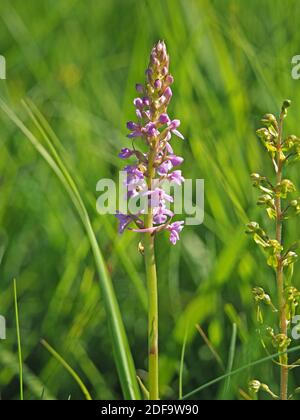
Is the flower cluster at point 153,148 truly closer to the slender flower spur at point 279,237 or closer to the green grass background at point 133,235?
the slender flower spur at point 279,237

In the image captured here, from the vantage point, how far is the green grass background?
257cm

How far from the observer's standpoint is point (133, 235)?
3.03 m

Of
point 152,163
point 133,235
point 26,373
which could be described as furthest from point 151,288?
point 133,235

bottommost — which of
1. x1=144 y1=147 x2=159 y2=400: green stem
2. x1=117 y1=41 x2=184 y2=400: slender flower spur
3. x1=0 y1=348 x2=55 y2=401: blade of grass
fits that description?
x1=0 y1=348 x2=55 y2=401: blade of grass

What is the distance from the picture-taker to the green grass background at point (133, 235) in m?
2.57

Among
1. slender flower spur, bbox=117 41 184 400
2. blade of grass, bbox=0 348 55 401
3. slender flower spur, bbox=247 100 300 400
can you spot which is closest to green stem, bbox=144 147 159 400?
slender flower spur, bbox=117 41 184 400

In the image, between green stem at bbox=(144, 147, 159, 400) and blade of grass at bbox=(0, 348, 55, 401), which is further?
blade of grass at bbox=(0, 348, 55, 401)

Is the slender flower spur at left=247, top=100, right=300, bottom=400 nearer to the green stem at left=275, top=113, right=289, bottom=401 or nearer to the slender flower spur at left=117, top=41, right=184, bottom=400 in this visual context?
the green stem at left=275, top=113, right=289, bottom=401

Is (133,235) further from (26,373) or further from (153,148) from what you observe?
(153,148)

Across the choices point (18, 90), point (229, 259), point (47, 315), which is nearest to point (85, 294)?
point (47, 315)

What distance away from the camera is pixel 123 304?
3020mm

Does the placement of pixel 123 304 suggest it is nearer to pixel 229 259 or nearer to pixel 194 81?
pixel 229 259
